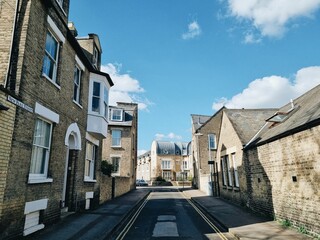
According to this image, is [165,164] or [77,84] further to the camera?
[165,164]

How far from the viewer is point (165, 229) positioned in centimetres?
923

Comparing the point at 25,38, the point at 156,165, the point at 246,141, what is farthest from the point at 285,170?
the point at 156,165

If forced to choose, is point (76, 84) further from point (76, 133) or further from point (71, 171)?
point (71, 171)

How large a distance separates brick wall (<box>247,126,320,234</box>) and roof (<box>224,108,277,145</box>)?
2518 mm

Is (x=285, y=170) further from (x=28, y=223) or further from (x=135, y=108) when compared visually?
(x=135, y=108)

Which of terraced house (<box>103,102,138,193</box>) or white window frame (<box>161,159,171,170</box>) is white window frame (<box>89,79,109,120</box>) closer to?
terraced house (<box>103,102,138,193</box>)

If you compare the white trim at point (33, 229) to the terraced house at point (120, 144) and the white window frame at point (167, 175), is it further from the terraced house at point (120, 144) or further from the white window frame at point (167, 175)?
the white window frame at point (167, 175)

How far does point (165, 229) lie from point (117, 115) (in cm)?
2505

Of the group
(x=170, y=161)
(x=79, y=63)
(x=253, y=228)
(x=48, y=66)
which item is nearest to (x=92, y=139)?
(x=79, y=63)

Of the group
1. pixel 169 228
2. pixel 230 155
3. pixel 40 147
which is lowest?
pixel 169 228

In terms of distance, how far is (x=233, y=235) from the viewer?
8430mm

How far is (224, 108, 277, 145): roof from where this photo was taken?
15.1 metres

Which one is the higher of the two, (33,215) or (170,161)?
(170,161)

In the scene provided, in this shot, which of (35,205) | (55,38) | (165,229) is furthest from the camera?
(55,38)
